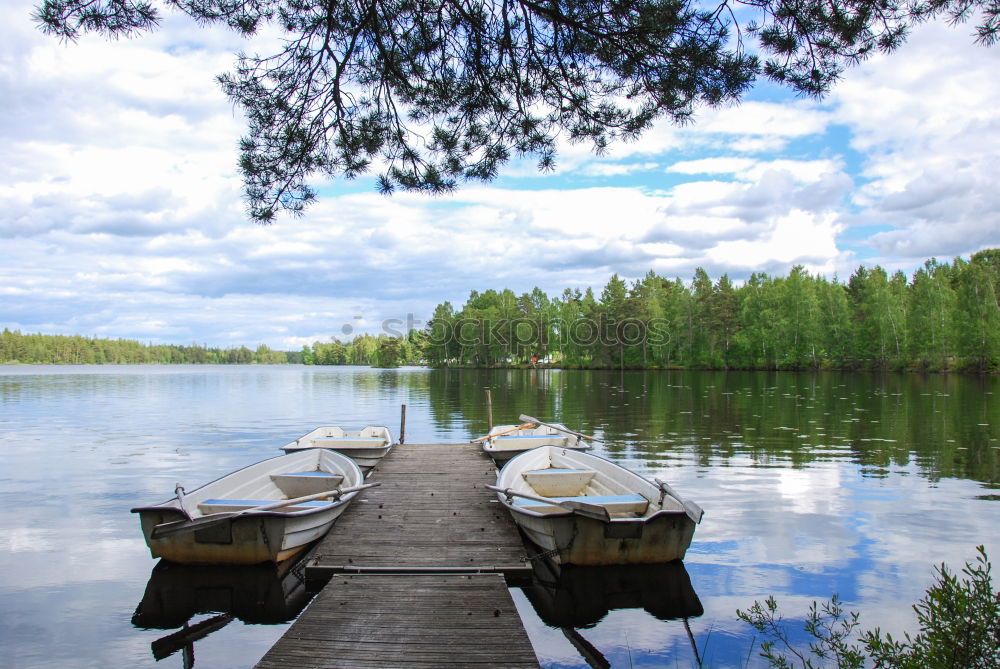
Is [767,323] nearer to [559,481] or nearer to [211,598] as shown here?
[559,481]

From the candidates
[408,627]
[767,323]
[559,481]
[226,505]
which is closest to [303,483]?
[226,505]

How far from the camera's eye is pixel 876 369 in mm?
68125

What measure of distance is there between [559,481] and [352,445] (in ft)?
20.7

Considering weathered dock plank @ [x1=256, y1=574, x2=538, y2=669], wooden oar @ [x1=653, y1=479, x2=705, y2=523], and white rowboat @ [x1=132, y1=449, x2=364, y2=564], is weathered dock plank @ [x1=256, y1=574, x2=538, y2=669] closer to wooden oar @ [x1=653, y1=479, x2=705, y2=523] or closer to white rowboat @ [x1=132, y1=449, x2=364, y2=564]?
white rowboat @ [x1=132, y1=449, x2=364, y2=564]

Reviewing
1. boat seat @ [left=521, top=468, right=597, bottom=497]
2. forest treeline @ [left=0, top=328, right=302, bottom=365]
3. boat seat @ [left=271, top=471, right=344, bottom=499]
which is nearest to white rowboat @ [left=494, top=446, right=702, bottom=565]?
boat seat @ [left=521, top=468, right=597, bottom=497]

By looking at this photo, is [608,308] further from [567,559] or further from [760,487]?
[567,559]

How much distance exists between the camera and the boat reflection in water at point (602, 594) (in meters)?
6.91

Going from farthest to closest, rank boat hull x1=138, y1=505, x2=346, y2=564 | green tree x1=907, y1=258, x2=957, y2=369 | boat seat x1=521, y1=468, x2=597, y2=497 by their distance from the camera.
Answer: green tree x1=907, y1=258, x2=957, y2=369
boat seat x1=521, y1=468, x2=597, y2=497
boat hull x1=138, y1=505, x2=346, y2=564

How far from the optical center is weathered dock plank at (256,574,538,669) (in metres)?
4.84

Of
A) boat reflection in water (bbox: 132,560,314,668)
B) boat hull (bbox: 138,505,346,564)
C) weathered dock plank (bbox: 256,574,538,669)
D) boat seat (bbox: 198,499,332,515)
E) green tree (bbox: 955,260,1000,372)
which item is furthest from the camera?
green tree (bbox: 955,260,1000,372)

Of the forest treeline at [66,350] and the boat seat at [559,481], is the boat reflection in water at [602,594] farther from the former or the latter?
the forest treeline at [66,350]

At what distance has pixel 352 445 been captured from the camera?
14727mm

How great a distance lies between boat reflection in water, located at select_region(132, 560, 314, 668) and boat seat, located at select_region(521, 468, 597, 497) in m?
4.25

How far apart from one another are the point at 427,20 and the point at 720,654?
751cm
